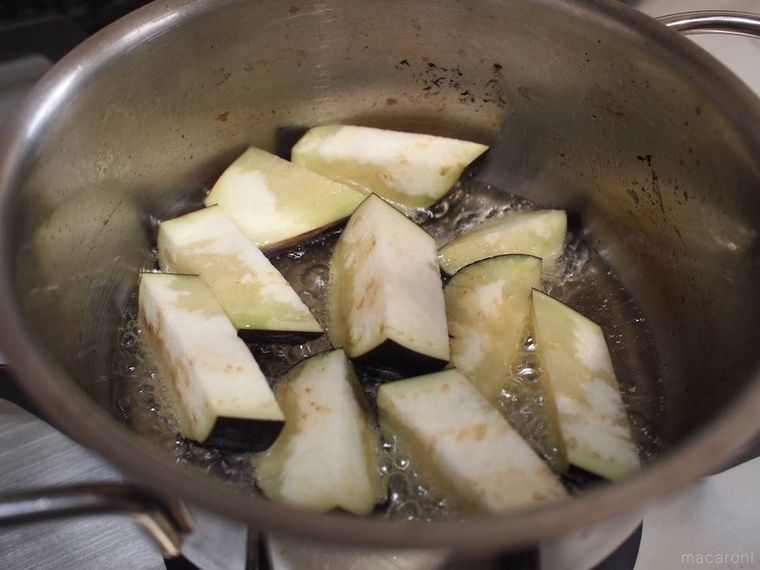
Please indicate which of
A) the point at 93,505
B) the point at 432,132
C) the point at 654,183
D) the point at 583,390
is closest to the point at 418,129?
the point at 432,132

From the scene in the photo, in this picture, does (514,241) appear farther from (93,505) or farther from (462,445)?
(93,505)

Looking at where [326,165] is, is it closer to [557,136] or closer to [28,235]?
[557,136]

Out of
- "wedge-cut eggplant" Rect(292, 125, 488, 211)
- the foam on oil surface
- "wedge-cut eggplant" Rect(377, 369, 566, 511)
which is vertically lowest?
the foam on oil surface

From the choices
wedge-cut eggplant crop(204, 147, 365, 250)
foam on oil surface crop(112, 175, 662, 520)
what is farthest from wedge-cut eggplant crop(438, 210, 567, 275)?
wedge-cut eggplant crop(204, 147, 365, 250)

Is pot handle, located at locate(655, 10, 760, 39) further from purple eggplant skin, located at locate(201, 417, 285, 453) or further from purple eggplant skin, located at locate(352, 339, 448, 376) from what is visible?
purple eggplant skin, located at locate(201, 417, 285, 453)

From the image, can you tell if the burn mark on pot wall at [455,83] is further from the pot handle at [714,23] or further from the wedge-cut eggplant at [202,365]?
the wedge-cut eggplant at [202,365]

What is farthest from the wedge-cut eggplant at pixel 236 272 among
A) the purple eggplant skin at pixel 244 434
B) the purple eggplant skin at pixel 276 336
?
the purple eggplant skin at pixel 244 434

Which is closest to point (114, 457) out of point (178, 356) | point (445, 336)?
point (178, 356)
